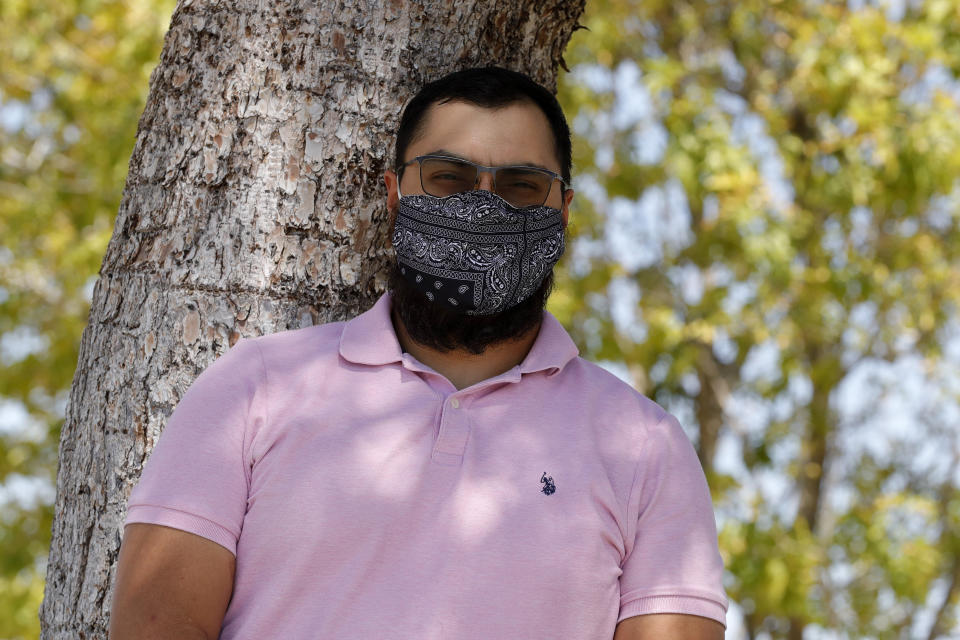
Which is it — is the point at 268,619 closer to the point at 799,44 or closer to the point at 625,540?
the point at 625,540

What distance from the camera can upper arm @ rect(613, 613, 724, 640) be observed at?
1893 millimetres

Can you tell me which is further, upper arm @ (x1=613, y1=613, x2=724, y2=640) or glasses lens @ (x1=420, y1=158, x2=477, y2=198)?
glasses lens @ (x1=420, y1=158, x2=477, y2=198)

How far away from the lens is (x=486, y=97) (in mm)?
2213

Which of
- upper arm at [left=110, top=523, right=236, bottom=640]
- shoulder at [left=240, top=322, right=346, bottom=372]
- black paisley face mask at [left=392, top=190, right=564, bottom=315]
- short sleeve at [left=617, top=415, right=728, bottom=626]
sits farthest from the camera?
black paisley face mask at [left=392, top=190, right=564, bottom=315]

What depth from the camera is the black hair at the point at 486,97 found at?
222 centimetres

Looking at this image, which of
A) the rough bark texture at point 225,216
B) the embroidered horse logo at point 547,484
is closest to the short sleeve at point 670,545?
the embroidered horse logo at point 547,484

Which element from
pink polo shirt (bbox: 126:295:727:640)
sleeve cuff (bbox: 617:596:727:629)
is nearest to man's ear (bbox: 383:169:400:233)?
pink polo shirt (bbox: 126:295:727:640)

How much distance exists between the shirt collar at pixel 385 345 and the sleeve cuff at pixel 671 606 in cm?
47

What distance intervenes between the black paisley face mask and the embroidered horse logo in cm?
37

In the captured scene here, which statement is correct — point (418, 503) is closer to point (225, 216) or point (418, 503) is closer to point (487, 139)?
point (487, 139)

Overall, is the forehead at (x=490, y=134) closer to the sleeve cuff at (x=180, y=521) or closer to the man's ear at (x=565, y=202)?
the man's ear at (x=565, y=202)

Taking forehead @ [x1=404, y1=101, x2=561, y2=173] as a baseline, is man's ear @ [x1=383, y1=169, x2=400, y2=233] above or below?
below

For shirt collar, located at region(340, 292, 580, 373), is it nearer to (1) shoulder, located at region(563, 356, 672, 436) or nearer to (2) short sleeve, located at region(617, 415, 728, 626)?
(1) shoulder, located at region(563, 356, 672, 436)

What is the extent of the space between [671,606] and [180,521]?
0.85 m
